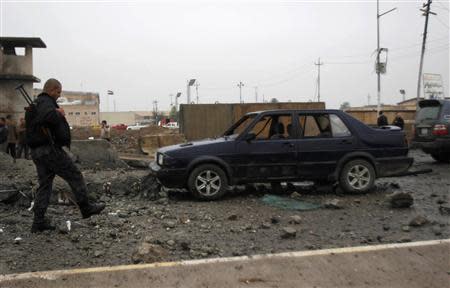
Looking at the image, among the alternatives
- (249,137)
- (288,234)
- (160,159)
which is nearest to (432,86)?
(249,137)

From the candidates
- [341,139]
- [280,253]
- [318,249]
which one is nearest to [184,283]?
[280,253]

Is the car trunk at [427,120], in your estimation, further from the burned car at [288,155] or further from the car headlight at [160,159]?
the car headlight at [160,159]

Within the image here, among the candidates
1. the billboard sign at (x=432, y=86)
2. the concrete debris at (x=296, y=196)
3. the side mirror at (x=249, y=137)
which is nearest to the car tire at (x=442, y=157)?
the concrete debris at (x=296, y=196)

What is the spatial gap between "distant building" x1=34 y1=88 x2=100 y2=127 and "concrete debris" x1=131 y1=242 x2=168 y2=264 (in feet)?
235

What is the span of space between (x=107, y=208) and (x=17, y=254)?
8.23ft

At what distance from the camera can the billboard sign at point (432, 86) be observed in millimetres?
36031

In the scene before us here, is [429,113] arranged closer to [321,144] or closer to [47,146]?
[321,144]

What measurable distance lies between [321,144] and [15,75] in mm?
16485

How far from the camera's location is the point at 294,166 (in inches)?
330

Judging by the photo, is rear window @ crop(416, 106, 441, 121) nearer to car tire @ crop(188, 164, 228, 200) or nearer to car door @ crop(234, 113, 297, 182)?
car door @ crop(234, 113, 297, 182)

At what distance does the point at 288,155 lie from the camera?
27.4ft

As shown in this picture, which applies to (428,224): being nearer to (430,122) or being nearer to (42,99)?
(42,99)

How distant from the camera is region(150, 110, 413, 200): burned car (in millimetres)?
8055

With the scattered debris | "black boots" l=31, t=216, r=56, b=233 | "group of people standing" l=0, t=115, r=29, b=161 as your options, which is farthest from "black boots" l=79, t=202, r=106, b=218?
"group of people standing" l=0, t=115, r=29, b=161
